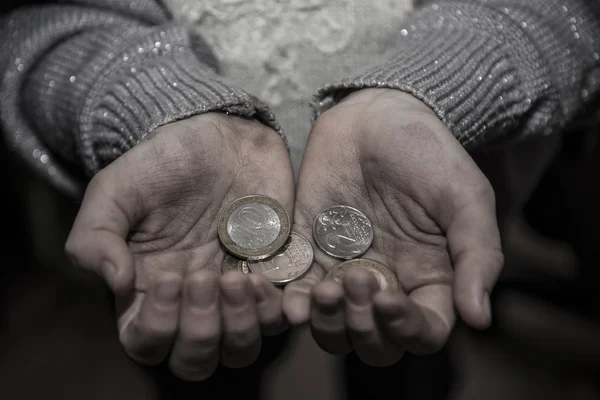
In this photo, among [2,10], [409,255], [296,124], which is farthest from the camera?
[2,10]

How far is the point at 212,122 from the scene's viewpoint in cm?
114

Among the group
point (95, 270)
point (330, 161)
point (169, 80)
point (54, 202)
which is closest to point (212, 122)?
point (169, 80)

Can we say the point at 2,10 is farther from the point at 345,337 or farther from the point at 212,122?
the point at 345,337

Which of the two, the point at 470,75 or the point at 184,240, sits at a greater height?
the point at 470,75

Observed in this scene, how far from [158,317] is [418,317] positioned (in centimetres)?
41

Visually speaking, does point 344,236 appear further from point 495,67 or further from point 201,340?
point 495,67

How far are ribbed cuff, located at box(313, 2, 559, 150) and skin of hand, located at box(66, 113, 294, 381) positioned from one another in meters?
0.23

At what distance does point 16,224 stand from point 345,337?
1780 millimetres

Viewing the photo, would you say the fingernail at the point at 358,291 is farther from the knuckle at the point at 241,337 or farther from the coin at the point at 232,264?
the coin at the point at 232,264

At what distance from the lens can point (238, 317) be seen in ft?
2.92

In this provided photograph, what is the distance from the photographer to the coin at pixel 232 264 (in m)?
1.11

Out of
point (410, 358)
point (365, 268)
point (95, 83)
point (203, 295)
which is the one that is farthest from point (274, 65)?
point (410, 358)

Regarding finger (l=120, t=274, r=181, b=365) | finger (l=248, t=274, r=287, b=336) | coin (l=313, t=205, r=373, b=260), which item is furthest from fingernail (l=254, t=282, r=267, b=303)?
coin (l=313, t=205, r=373, b=260)

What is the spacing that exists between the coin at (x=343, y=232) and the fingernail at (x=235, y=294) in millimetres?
308
